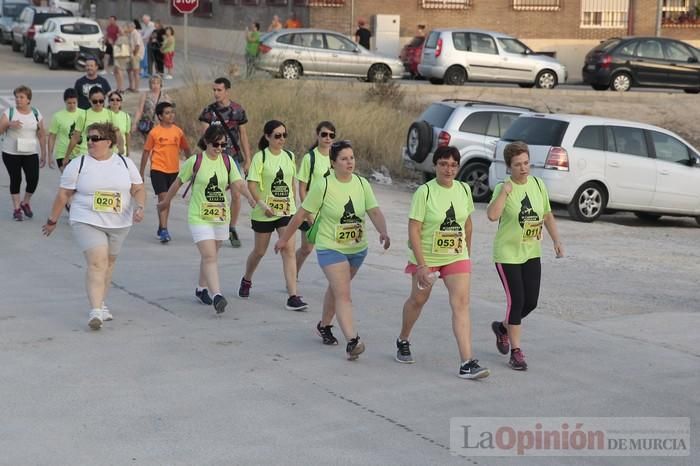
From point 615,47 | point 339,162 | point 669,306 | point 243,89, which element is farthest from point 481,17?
point 339,162

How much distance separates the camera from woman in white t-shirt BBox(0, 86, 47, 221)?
51.9 ft

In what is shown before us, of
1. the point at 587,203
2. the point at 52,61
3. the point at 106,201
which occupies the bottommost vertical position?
the point at 587,203

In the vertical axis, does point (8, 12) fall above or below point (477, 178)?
above

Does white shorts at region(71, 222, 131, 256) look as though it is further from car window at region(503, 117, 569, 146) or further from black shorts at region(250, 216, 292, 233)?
car window at region(503, 117, 569, 146)

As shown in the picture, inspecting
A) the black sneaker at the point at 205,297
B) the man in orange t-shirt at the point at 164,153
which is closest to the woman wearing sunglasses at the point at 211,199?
the black sneaker at the point at 205,297

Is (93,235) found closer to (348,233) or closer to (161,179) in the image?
(348,233)

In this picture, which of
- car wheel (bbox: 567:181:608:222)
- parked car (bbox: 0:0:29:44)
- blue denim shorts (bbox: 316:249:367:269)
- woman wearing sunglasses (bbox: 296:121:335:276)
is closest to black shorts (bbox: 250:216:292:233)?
woman wearing sunglasses (bbox: 296:121:335:276)

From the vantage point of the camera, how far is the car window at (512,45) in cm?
3584

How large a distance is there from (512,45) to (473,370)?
2793 centimetres

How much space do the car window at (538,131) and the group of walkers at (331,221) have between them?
24.4 ft

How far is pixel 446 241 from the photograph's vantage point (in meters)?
9.05

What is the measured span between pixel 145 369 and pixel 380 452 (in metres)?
2.43

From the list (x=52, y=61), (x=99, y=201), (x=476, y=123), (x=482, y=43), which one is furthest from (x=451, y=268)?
(x=52, y=61)

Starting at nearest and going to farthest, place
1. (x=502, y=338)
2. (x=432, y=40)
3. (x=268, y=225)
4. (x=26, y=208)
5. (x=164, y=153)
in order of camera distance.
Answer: (x=502, y=338), (x=268, y=225), (x=164, y=153), (x=26, y=208), (x=432, y=40)
